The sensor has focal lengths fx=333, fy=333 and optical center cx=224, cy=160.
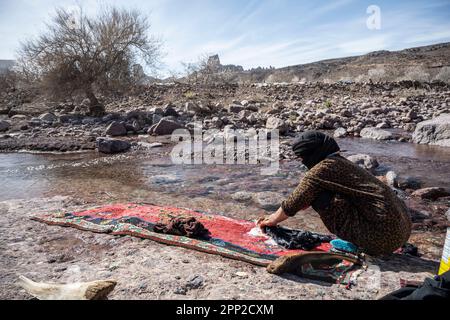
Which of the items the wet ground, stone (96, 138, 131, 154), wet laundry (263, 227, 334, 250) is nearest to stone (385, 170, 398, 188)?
the wet ground

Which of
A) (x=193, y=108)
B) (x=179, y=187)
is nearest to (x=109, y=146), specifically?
(x=179, y=187)

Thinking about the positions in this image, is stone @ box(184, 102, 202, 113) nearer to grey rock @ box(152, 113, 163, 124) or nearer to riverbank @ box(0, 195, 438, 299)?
grey rock @ box(152, 113, 163, 124)

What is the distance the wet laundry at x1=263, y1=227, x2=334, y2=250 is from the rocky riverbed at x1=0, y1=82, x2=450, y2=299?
41 centimetres

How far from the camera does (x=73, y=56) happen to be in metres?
12.5

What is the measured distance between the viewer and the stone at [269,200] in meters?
4.07

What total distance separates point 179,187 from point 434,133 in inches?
237

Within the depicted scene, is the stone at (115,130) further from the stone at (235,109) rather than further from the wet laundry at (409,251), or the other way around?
the wet laundry at (409,251)

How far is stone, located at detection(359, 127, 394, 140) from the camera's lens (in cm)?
816

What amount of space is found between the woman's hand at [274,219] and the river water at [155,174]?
1684 millimetres

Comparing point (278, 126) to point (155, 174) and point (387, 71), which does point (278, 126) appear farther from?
point (387, 71)

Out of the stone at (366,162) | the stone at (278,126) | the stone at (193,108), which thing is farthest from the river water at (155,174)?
the stone at (193,108)
